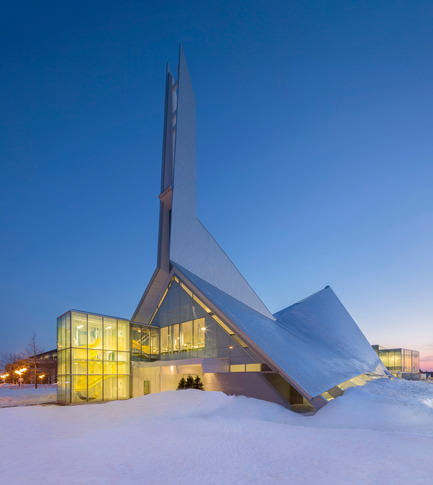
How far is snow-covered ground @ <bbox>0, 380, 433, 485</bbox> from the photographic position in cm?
681

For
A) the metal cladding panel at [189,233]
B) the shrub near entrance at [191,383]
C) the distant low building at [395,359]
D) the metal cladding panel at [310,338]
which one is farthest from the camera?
the distant low building at [395,359]

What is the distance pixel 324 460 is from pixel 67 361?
16062 mm

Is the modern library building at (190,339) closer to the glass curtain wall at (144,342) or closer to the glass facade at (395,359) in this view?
the glass curtain wall at (144,342)

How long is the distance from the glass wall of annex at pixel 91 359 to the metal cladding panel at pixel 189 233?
642 cm

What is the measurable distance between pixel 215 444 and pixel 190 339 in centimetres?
1166

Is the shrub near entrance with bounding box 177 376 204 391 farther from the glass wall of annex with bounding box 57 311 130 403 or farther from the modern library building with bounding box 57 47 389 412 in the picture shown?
the glass wall of annex with bounding box 57 311 130 403

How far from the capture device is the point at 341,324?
96.7ft

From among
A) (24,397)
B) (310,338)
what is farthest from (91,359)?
(310,338)

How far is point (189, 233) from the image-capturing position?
72.6 ft

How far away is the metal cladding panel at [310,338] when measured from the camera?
15539 mm

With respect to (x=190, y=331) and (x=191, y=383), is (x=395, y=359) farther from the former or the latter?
(x=191, y=383)

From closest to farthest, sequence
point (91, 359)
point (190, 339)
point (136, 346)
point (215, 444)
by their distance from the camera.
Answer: point (215, 444), point (91, 359), point (190, 339), point (136, 346)

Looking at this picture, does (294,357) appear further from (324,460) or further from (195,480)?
(195,480)

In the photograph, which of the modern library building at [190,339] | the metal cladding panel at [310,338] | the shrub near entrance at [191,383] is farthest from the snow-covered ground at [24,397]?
the metal cladding panel at [310,338]
